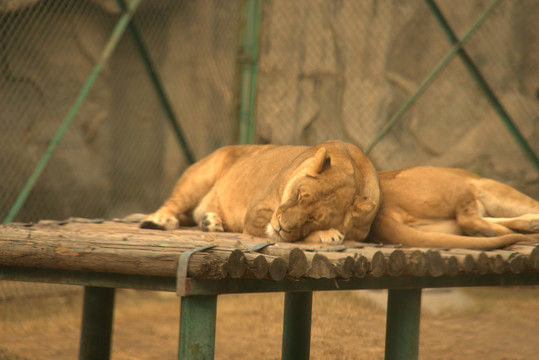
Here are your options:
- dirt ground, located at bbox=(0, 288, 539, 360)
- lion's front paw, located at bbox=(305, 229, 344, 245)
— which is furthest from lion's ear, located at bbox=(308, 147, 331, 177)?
dirt ground, located at bbox=(0, 288, 539, 360)

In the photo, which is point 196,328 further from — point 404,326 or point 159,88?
point 159,88

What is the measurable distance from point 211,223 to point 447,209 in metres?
1.32

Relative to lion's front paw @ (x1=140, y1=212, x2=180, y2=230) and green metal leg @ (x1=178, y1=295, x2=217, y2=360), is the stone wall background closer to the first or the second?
lion's front paw @ (x1=140, y1=212, x2=180, y2=230)

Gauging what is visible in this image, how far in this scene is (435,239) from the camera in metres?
3.51

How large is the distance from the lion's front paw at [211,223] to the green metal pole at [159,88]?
6.20 ft

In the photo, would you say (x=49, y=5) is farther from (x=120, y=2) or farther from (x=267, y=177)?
(x=267, y=177)

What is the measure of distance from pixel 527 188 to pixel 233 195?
12.5ft

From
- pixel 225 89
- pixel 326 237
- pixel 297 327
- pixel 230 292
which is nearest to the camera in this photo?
pixel 230 292

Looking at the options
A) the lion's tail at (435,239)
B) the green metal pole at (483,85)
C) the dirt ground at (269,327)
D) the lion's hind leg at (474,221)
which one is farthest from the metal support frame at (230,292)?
the green metal pole at (483,85)

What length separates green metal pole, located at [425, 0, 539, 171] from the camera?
627 cm

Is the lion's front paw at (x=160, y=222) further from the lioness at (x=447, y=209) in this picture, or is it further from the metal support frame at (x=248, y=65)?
the metal support frame at (x=248, y=65)

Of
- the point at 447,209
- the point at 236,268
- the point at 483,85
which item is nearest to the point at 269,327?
the point at 483,85

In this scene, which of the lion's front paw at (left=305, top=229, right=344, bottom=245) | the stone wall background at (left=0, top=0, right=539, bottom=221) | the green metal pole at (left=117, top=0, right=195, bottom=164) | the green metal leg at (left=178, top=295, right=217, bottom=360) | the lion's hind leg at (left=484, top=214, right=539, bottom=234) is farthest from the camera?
the green metal pole at (left=117, top=0, right=195, bottom=164)

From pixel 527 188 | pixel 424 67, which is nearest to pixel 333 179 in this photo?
pixel 527 188
